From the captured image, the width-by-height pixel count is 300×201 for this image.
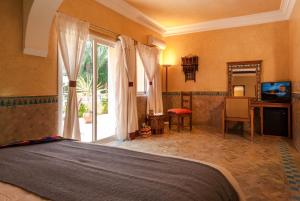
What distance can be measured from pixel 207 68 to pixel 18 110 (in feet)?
15.0

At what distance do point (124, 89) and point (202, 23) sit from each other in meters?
2.92

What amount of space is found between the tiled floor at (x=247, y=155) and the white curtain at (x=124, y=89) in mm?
325

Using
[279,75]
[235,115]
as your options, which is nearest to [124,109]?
[235,115]

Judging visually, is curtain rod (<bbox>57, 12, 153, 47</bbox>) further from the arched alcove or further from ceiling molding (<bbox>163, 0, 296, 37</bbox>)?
ceiling molding (<bbox>163, 0, 296, 37</bbox>)

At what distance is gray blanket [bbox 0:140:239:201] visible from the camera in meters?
0.93

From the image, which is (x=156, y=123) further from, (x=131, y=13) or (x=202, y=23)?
(x=202, y=23)

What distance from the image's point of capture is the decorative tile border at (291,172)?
2.07m

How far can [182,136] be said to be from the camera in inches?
181

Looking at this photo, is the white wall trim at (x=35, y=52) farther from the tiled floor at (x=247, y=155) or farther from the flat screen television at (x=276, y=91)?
the flat screen television at (x=276, y=91)

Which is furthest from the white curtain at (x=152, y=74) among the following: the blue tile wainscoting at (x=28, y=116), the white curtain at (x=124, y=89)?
the blue tile wainscoting at (x=28, y=116)

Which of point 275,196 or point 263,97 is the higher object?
point 263,97

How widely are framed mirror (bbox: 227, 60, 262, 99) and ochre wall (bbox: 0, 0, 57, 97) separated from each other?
4296 mm

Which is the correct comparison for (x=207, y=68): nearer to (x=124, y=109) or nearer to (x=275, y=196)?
(x=124, y=109)

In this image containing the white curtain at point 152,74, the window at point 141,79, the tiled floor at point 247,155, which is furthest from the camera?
the window at point 141,79
